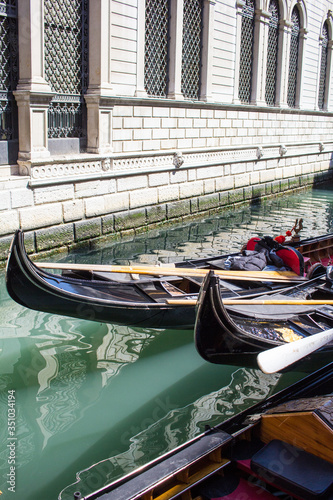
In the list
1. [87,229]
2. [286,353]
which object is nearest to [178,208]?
[87,229]

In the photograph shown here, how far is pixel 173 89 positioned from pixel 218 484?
769cm

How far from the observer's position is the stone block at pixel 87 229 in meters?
7.25

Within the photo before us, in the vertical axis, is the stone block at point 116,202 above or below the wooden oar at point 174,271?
above

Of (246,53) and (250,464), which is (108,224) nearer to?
(250,464)

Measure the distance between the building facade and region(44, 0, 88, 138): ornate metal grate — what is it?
17 millimetres

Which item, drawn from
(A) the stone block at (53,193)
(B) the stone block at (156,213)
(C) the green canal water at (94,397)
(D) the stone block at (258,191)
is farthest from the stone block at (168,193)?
(C) the green canal water at (94,397)

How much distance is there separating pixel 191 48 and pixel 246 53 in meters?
2.27

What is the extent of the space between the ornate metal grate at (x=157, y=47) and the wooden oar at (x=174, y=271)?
493 centimetres

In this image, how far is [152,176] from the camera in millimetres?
8562

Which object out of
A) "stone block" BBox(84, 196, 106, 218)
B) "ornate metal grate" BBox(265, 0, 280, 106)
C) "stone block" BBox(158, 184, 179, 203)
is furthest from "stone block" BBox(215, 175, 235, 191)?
"stone block" BBox(84, 196, 106, 218)

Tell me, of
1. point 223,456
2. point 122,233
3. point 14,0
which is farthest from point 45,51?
point 223,456

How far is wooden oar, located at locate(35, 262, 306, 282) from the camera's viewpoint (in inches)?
175

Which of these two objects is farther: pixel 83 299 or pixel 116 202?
pixel 116 202

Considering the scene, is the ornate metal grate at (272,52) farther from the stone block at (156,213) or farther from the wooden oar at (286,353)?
the wooden oar at (286,353)
